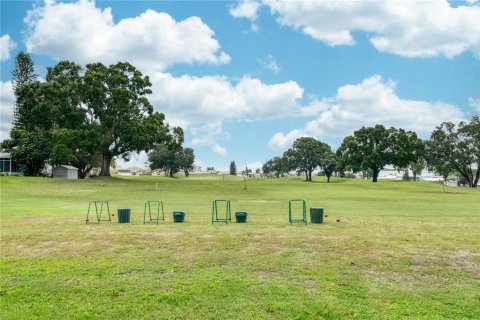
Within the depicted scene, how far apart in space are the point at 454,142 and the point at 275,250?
84951 millimetres

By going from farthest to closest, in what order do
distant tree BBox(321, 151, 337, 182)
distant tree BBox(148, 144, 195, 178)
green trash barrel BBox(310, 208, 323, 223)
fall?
distant tree BBox(148, 144, 195, 178) → distant tree BBox(321, 151, 337, 182) → green trash barrel BBox(310, 208, 323, 223)

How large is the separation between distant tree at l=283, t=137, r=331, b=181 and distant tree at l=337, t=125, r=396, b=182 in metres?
20.4

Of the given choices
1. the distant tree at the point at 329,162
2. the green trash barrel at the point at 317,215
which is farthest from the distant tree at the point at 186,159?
the green trash barrel at the point at 317,215

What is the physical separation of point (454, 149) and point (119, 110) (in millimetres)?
67575

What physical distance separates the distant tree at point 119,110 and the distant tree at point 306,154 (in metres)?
51.8

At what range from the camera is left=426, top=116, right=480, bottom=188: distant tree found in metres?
83.9

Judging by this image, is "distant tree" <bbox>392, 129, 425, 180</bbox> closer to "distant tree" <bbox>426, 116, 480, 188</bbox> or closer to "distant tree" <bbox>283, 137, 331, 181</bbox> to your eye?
"distant tree" <bbox>426, 116, 480, 188</bbox>

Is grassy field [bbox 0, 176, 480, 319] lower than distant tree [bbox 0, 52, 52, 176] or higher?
lower

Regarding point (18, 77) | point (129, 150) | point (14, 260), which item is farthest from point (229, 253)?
point (18, 77)

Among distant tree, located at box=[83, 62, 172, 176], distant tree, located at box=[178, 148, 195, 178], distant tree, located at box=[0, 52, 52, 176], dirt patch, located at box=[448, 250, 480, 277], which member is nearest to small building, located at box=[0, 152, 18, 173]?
distant tree, located at box=[0, 52, 52, 176]

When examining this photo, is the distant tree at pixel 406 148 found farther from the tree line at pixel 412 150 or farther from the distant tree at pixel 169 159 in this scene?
the distant tree at pixel 169 159

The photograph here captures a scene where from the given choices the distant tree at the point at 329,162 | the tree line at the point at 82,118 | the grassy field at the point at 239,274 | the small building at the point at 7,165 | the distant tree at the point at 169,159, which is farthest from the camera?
the distant tree at the point at 169,159

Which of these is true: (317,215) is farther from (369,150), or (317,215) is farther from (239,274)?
(369,150)

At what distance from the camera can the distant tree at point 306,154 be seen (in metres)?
116
